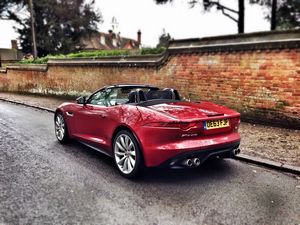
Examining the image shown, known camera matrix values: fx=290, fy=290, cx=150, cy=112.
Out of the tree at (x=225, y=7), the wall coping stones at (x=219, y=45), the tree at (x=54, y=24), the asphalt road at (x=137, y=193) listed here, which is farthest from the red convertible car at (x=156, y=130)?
the tree at (x=54, y=24)

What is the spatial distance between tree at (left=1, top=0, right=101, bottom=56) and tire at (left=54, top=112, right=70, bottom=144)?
2823cm

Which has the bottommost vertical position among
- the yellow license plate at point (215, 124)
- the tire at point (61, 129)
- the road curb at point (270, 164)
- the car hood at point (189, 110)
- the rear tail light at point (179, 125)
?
the road curb at point (270, 164)

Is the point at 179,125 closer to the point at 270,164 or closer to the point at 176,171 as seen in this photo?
the point at 176,171

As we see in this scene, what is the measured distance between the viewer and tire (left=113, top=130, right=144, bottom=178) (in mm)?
4113

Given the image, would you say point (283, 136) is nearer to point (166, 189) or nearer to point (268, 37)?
point (268, 37)

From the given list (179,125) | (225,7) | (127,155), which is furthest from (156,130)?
(225,7)

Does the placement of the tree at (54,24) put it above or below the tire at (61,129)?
above

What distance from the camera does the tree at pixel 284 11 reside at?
1319cm

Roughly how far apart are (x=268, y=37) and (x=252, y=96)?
1638 mm

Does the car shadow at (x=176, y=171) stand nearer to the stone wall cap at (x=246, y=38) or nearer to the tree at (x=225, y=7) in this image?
the stone wall cap at (x=246, y=38)

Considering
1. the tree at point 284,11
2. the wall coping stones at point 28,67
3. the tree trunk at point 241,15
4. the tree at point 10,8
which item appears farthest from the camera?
the tree at point 10,8

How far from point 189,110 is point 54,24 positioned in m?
32.4

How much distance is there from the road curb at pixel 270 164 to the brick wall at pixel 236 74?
288 centimetres

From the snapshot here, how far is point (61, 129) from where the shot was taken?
6.43 m
